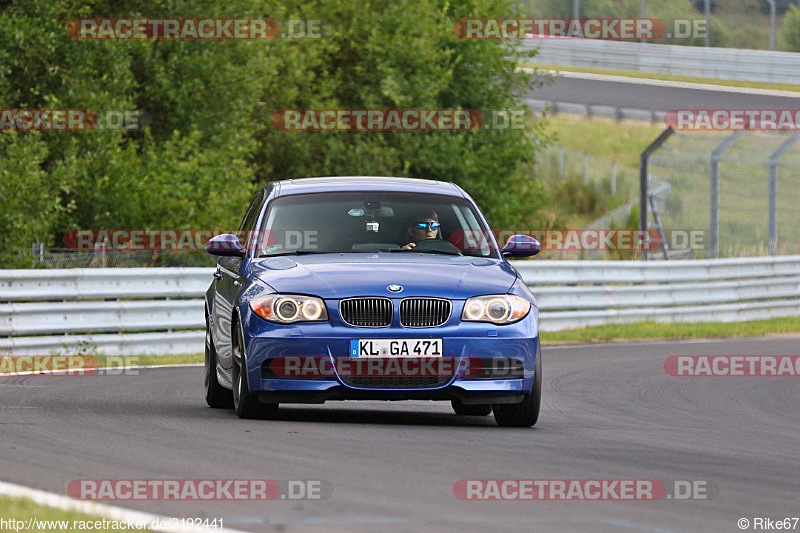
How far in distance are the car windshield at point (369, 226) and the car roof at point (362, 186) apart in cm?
6

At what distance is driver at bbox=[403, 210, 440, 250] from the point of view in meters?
10.1

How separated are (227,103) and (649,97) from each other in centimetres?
1628

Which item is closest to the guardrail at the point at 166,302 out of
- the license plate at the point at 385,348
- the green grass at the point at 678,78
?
the license plate at the point at 385,348

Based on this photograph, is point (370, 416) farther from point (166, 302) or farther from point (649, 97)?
point (649, 97)

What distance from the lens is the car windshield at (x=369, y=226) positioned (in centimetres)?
1000

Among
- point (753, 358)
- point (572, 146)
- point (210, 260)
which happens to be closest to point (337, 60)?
point (210, 260)

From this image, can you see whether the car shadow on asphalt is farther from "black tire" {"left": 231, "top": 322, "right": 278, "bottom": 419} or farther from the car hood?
the car hood

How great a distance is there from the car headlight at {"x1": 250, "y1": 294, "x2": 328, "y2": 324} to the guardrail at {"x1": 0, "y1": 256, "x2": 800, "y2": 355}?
7.55 metres

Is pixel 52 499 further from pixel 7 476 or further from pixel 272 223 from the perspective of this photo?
pixel 272 223

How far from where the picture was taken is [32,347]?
52.5 feet

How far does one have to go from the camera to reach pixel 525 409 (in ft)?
30.7

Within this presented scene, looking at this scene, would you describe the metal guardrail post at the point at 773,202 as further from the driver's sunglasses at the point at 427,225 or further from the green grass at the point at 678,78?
the driver's sunglasses at the point at 427,225

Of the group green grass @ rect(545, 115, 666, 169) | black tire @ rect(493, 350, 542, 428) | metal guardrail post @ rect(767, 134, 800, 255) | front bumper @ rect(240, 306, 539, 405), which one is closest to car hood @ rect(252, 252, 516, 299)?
front bumper @ rect(240, 306, 539, 405)

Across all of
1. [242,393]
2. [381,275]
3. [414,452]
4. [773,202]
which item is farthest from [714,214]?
[414,452]
